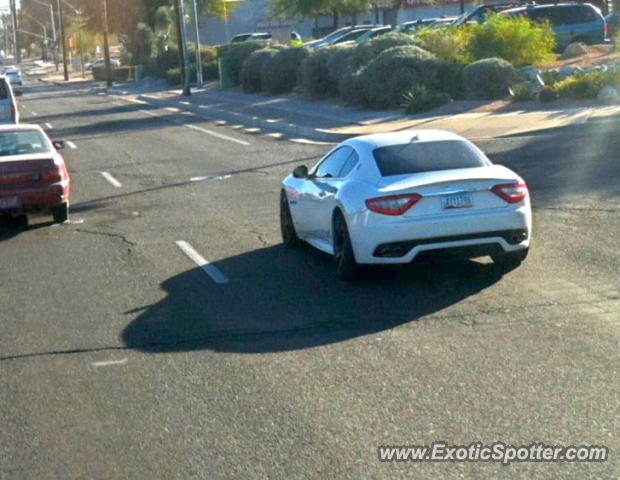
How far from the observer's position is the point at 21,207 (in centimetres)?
1619

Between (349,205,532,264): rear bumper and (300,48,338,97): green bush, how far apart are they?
28664mm

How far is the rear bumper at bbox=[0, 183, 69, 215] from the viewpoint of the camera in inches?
633

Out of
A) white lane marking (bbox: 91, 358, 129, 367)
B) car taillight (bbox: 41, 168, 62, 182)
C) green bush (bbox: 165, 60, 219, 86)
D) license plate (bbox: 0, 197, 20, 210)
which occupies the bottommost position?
green bush (bbox: 165, 60, 219, 86)

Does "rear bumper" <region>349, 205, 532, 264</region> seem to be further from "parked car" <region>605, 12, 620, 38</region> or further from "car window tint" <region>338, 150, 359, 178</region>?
"parked car" <region>605, 12, 620, 38</region>

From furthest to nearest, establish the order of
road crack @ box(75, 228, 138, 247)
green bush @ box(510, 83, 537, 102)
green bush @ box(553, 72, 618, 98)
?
green bush @ box(510, 83, 537, 102)
green bush @ box(553, 72, 618, 98)
road crack @ box(75, 228, 138, 247)

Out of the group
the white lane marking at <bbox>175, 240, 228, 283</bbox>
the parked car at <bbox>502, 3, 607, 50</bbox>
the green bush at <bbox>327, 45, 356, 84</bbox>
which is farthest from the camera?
the parked car at <bbox>502, 3, 607, 50</bbox>

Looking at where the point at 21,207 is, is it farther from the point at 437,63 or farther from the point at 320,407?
the point at 437,63

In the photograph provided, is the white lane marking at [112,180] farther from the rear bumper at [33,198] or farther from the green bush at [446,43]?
the green bush at [446,43]

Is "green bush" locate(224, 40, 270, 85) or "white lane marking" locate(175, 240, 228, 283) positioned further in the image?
"green bush" locate(224, 40, 270, 85)

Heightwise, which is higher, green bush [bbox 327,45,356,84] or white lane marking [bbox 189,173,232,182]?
green bush [bbox 327,45,356,84]

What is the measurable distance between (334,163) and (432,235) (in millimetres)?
2139

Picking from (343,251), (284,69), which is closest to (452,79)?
(284,69)

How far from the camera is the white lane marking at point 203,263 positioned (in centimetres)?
1249

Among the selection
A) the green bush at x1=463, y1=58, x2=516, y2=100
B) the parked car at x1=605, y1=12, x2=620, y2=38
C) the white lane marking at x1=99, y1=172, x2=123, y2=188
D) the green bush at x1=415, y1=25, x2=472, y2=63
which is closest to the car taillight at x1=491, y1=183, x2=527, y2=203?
the white lane marking at x1=99, y1=172, x2=123, y2=188
